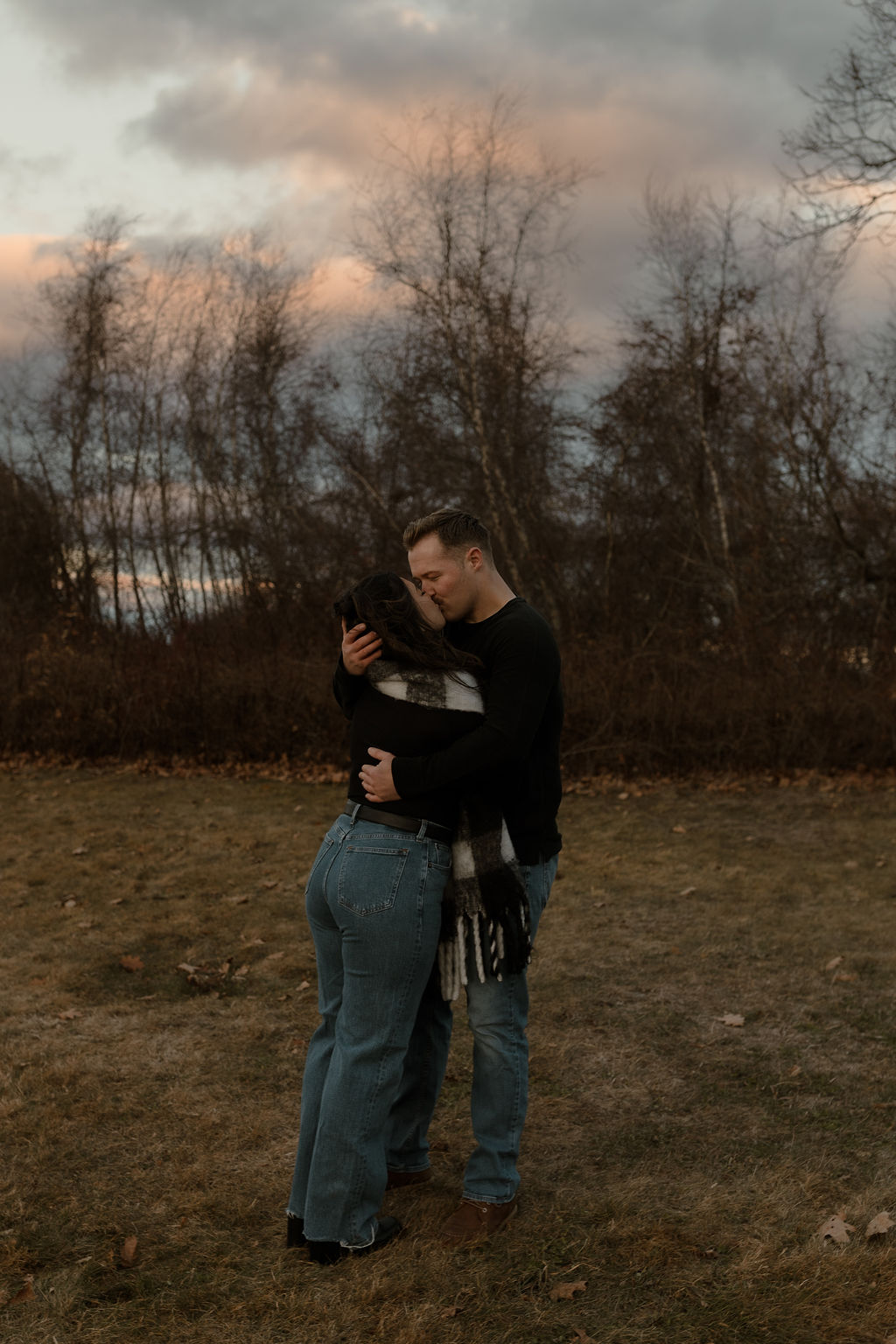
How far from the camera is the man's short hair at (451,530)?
315 centimetres

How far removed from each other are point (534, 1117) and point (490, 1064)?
53.3 inches

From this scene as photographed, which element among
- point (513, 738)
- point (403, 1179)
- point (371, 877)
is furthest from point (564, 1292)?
point (513, 738)

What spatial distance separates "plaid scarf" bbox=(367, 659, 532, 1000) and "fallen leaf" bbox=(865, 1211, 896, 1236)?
4.75 ft

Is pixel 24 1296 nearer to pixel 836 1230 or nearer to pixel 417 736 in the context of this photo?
pixel 417 736

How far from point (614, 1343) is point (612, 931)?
429cm

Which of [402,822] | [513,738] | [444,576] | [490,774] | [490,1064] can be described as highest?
[444,576]

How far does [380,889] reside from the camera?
9.93 ft

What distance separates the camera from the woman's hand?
3029mm

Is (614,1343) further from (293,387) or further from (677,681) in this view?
(293,387)

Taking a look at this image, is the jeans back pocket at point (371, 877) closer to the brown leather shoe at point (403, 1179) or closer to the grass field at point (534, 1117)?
the grass field at point (534, 1117)

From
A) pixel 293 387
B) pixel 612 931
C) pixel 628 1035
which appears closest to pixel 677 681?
pixel 612 931

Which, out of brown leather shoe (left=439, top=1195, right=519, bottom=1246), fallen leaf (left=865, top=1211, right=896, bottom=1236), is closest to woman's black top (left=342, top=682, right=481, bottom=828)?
brown leather shoe (left=439, top=1195, right=519, bottom=1246)

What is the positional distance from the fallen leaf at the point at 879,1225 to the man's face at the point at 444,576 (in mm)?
2333

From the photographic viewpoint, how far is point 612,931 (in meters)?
7.18
